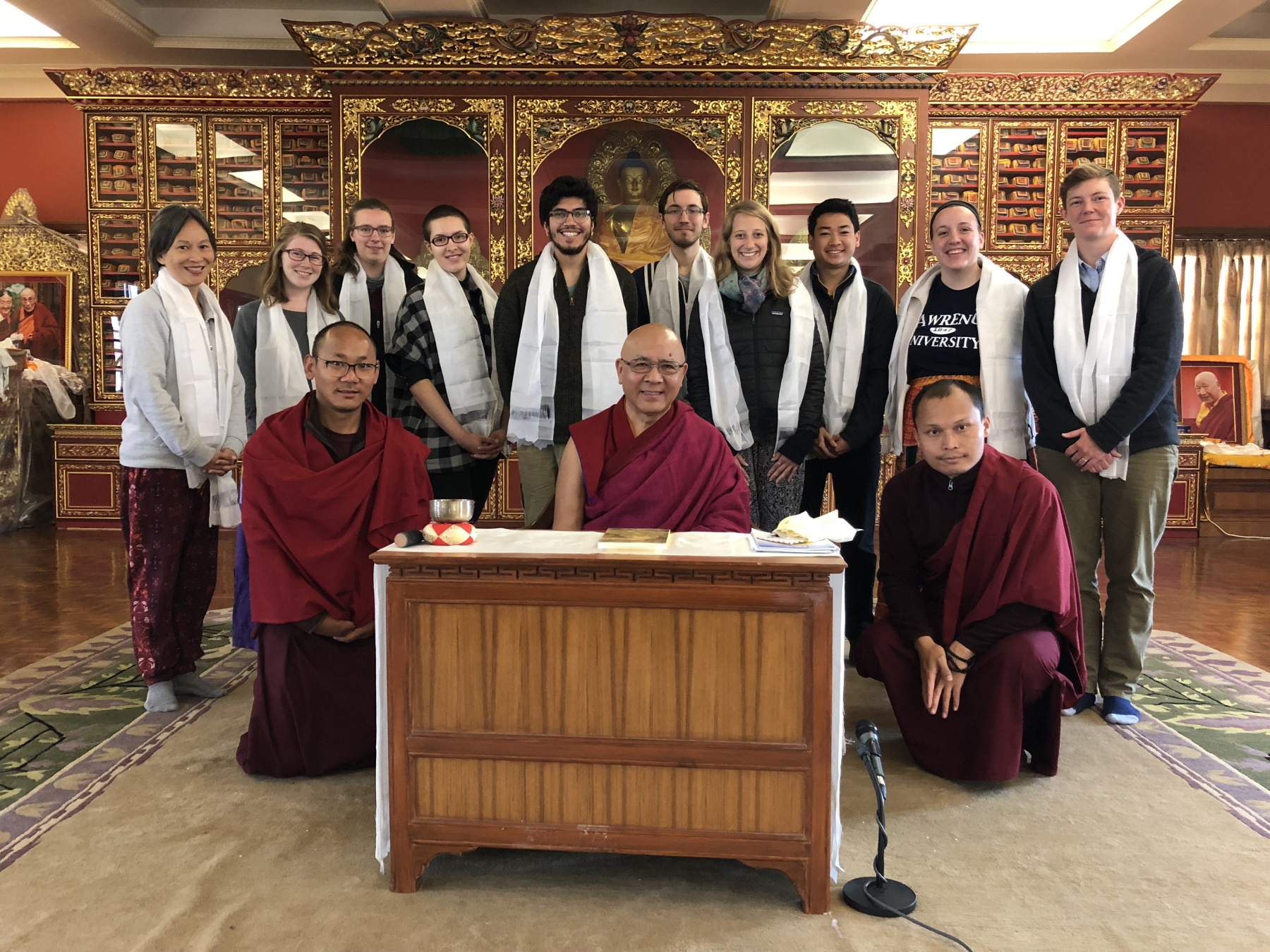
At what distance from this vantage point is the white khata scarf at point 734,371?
11.7 ft

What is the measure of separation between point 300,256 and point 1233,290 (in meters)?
9.06

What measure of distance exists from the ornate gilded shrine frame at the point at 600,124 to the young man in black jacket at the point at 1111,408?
4214 millimetres

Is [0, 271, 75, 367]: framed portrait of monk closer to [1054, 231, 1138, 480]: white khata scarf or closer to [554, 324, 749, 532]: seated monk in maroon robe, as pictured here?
[554, 324, 749, 532]: seated monk in maroon robe

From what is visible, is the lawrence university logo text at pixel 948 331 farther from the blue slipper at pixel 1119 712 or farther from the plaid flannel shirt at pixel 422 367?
the plaid flannel shirt at pixel 422 367

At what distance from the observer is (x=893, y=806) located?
8.55ft

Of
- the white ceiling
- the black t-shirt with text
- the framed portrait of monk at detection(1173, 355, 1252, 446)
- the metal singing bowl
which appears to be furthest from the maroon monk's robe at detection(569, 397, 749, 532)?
the framed portrait of monk at detection(1173, 355, 1252, 446)

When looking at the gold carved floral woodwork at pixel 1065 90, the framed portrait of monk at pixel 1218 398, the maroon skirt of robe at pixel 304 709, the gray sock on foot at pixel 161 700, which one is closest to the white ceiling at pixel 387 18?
the gold carved floral woodwork at pixel 1065 90

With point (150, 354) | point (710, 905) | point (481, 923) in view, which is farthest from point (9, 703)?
point (710, 905)

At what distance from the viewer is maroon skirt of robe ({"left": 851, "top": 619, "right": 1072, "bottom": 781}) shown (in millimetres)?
2703

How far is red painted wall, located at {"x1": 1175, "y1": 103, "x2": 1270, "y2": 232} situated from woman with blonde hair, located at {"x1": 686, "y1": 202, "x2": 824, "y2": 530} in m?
7.16

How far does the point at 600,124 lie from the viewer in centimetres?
718

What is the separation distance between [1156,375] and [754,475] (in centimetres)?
154

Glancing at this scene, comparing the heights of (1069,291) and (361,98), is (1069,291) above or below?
below

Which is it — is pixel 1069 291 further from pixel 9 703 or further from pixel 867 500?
pixel 9 703
